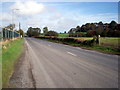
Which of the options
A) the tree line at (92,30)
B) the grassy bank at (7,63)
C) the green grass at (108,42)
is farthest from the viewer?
the tree line at (92,30)

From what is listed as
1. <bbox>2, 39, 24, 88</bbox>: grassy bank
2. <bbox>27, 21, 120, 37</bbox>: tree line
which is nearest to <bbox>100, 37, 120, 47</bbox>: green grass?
<bbox>2, 39, 24, 88</bbox>: grassy bank

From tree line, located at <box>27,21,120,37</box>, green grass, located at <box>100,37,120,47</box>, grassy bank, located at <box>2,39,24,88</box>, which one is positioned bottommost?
grassy bank, located at <box>2,39,24,88</box>

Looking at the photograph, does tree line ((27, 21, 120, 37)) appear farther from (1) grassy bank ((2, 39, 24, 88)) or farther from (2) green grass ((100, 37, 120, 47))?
(1) grassy bank ((2, 39, 24, 88))

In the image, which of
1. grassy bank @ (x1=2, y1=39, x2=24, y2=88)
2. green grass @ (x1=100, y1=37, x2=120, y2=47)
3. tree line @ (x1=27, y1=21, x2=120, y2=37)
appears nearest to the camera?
grassy bank @ (x1=2, y1=39, x2=24, y2=88)

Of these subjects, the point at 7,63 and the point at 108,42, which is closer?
the point at 7,63

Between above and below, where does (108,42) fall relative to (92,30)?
below

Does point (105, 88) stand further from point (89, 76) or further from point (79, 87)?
point (89, 76)

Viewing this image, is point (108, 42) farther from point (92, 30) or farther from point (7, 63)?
point (92, 30)

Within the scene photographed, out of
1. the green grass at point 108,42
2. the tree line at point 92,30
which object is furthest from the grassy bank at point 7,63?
the tree line at point 92,30

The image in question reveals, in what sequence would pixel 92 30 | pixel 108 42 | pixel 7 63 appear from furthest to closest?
pixel 92 30 < pixel 108 42 < pixel 7 63

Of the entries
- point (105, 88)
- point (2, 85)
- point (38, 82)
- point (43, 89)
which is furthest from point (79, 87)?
point (2, 85)

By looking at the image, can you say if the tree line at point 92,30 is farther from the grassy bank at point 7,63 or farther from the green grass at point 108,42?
the grassy bank at point 7,63

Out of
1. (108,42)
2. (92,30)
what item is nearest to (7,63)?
(108,42)

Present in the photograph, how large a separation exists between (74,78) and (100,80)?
1063 mm
